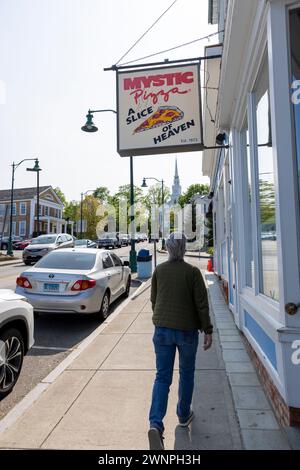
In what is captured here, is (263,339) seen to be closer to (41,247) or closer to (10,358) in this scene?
(10,358)

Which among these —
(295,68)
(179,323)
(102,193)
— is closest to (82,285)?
(179,323)

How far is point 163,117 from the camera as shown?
6.27 metres

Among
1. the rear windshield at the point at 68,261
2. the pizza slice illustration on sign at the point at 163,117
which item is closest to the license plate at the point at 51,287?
the rear windshield at the point at 68,261

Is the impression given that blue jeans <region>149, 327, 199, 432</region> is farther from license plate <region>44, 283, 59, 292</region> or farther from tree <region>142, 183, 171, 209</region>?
tree <region>142, 183, 171, 209</region>

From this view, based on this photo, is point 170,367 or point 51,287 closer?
point 170,367

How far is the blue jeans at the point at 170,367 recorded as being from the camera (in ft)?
9.63

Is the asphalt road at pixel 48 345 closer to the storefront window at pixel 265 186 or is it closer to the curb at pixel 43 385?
the curb at pixel 43 385

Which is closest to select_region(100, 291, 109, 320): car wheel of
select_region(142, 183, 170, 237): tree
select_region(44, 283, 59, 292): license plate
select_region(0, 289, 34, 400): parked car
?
select_region(44, 283, 59, 292): license plate

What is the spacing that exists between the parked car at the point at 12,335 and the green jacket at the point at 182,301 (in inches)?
76.0

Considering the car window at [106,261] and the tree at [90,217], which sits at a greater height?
the tree at [90,217]

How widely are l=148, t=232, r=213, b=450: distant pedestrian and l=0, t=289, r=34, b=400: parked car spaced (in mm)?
1922

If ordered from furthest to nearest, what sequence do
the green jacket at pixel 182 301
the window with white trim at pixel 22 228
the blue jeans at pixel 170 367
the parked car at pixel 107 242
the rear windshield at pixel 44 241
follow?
the window with white trim at pixel 22 228, the parked car at pixel 107 242, the rear windshield at pixel 44 241, the green jacket at pixel 182 301, the blue jeans at pixel 170 367

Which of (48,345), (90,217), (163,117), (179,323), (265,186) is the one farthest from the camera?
(90,217)

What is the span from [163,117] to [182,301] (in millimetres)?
4197
